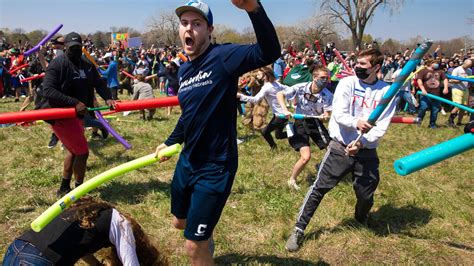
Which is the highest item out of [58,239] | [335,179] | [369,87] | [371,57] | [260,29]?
[260,29]

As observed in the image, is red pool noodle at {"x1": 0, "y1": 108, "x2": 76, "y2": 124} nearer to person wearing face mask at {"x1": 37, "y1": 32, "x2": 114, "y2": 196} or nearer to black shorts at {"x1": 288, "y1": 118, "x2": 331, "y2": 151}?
person wearing face mask at {"x1": 37, "y1": 32, "x2": 114, "y2": 196}

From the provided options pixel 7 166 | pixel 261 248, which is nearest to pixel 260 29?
pixel 261 248

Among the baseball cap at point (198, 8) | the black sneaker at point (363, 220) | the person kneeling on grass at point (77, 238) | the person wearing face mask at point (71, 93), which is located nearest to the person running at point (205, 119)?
the baseball cap at point (198, 8)

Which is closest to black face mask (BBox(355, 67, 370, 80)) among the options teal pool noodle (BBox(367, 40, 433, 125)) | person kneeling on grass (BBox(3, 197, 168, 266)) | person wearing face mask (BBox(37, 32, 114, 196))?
teal pool noodle (BBox(367, 40, 433, 125))

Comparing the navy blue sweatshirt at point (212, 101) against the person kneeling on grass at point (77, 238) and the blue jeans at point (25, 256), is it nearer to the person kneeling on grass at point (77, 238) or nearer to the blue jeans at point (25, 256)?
the person kneeling on grass at point (77, 238)

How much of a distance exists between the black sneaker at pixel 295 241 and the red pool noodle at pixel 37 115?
119 inches

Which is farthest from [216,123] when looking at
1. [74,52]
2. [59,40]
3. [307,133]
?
[59,40]

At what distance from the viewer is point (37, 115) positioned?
15.1ft

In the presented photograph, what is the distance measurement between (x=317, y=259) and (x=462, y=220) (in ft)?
7.23

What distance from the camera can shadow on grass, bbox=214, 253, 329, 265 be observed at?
12.9ft

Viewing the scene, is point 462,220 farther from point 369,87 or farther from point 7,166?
point 7,166

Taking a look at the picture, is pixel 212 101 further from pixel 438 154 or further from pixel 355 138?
pixel 355 138

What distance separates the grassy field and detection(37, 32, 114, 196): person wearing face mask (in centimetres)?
59

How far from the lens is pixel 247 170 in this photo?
22.0 feet
